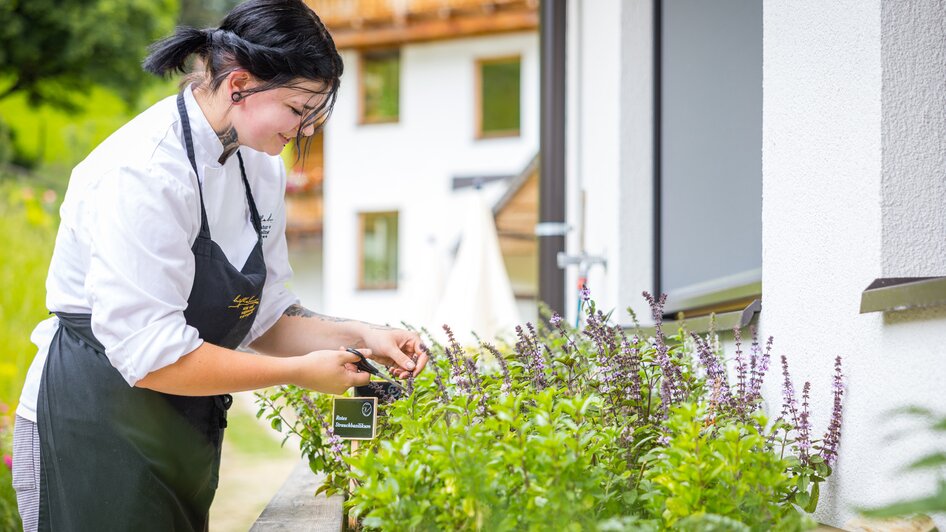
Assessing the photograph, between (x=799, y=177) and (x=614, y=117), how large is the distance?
71.2 inches

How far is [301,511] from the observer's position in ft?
6.50

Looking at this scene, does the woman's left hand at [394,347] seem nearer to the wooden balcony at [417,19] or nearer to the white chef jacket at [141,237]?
the white chef jacket at [141,237]

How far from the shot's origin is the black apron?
1.79m

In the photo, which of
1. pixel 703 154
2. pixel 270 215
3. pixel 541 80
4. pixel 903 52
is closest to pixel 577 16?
pixel 541 80

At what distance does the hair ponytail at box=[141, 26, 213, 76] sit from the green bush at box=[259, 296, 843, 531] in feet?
2.70

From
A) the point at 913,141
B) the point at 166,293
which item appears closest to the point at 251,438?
the point at 166,293

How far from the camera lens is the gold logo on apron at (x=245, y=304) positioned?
1.92 metres

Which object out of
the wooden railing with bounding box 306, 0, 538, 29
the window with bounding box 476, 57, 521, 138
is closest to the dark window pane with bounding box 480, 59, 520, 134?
the window with bounding box 476, 57, 521, 138

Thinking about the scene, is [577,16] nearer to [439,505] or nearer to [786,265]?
[786,265]

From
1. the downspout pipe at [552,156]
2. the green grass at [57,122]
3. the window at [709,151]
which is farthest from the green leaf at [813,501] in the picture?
the green grass at [57,122]

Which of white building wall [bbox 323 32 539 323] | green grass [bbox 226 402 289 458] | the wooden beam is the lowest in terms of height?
green grass [bbox 226 402 289 458]

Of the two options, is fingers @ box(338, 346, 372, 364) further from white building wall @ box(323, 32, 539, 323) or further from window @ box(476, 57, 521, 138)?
window @ box(476, 57, 521, 138)

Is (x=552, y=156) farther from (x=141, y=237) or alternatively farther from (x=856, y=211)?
(x=141, y=237)

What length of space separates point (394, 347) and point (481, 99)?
13.5m
